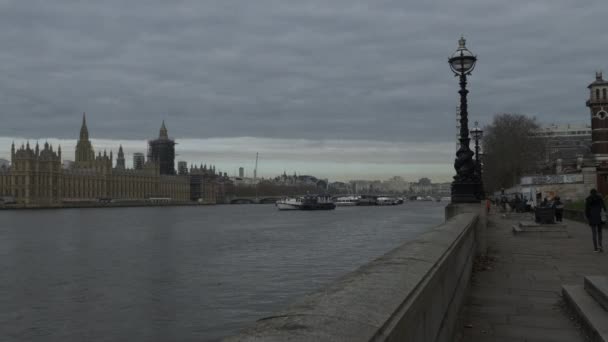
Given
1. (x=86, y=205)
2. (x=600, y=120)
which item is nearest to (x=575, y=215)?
(x=600, y=120)

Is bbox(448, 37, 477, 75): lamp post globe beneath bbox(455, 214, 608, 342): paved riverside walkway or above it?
above

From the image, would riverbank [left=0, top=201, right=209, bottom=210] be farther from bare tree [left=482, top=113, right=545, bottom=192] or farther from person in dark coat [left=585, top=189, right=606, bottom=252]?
person in dark coat [left=585, top=189, right=606, bottom=252]

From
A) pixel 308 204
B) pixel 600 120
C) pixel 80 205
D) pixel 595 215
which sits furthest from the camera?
pixel 80 205

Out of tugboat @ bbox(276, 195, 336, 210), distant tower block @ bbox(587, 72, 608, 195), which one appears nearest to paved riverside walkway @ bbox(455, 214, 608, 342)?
distant tower block @ bbox(587, 72, 608, 195)

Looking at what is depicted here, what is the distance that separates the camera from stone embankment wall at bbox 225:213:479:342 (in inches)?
106

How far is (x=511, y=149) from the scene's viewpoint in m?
76.1

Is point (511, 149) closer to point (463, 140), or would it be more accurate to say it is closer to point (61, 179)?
point (463, 140)

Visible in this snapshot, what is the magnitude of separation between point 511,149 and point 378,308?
77421 mm

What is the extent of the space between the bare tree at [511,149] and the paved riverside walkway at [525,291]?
63002mm

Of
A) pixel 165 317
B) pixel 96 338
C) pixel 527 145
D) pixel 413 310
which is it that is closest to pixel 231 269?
pixel 165 317

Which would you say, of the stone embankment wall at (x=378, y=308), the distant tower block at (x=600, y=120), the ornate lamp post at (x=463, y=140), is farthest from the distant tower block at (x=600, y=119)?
the stone embankment wall at (x=378, y=308)

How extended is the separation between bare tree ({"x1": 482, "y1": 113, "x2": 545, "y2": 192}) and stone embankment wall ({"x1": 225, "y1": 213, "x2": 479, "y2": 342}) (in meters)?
75.1

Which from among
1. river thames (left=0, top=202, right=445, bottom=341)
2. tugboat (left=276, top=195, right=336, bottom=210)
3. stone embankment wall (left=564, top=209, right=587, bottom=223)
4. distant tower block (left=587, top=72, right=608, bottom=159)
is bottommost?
river thames (left=0, top=202, right=445, bottom=341)

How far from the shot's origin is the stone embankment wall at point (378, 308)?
106 inches
